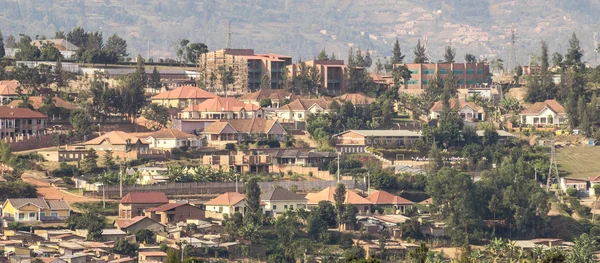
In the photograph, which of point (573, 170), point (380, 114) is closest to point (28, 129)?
point (380, 114)

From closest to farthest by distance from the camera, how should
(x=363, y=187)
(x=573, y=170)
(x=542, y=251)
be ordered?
(x=542, y=251)
(x=363, y=187)
(x=573, y=170)

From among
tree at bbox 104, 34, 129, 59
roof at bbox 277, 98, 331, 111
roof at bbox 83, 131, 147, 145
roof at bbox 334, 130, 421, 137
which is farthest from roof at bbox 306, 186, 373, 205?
tree at bbox 104, 34, 129, 59

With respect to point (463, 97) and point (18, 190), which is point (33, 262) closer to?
point (18, 190)

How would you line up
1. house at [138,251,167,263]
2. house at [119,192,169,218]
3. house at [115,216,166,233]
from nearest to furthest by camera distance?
house at [138,251,167,263], house at [115,216,166,233], house at [119,192,169,218]

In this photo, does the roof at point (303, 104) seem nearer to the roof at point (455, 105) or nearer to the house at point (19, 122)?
the roof at point (455, 105)

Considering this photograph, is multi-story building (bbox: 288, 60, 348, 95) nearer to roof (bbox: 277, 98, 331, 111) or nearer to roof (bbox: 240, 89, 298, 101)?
roof (bbox: 240, 89, 298, 101)

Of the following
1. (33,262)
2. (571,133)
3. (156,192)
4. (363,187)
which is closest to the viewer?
(33,262)
